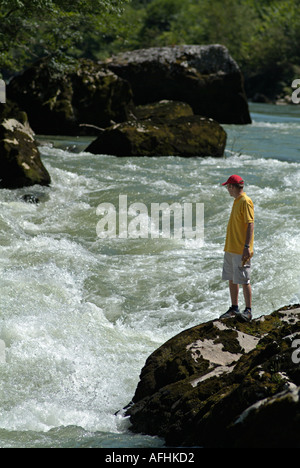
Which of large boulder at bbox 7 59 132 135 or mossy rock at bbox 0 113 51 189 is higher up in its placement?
large boulder at bbox 7 59 132 135

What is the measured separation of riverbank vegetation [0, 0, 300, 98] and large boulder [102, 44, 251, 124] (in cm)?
160

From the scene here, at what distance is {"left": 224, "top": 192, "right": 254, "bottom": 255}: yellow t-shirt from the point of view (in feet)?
20.1

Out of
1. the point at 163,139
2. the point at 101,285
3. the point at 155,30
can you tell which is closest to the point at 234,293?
the point at 101,285

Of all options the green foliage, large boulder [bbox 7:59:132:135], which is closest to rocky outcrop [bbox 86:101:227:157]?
the green foliage

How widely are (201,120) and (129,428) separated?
12457 mm

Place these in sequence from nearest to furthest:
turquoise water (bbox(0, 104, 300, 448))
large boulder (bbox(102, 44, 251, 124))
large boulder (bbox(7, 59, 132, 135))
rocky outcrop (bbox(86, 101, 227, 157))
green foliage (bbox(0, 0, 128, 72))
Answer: turquoise water (bbox(0, 104, 300, 448))
green foliage (bbox(0, 0, 128, 72))
rocky outcrop (bbox(86, 101, 227, 157))
large boulder (bbox(7, 59, 132, 135))
large boulder (bbox(102, 44, 251, 124))

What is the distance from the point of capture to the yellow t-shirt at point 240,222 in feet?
20.1

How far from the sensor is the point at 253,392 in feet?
12.7

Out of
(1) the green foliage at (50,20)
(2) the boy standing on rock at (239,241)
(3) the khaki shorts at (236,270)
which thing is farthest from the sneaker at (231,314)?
(1) the green foliage at (50,20)

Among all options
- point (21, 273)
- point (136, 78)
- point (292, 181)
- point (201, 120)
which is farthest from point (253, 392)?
point (136, 78)

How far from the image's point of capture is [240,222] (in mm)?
6164

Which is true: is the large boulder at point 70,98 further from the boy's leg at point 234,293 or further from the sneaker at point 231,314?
the sneaker at point 231,314

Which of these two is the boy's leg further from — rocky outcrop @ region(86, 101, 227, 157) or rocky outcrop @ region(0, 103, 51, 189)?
rocky outcrop @ region(86, 101, 227, 157)
